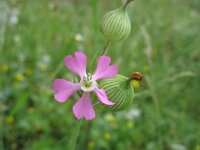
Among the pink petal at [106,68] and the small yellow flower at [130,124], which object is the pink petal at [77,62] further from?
the small yellow flower at [130,124]

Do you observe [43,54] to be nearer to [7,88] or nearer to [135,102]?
[7,88]

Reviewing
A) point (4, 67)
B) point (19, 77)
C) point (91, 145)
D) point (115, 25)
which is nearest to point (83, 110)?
point (115, 25)

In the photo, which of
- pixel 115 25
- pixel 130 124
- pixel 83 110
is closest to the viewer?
pixel 83 110

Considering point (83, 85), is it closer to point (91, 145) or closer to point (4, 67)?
point (91, 145)

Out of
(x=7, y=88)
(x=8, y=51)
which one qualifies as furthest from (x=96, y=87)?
(x=8, y=51)

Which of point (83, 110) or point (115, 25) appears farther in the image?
point (115, 25)

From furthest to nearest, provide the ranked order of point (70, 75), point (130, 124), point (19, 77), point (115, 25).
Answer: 1. point (70, 75)
2. point (19, 77)
3. point (130, 124)
4. point (115, 25)
